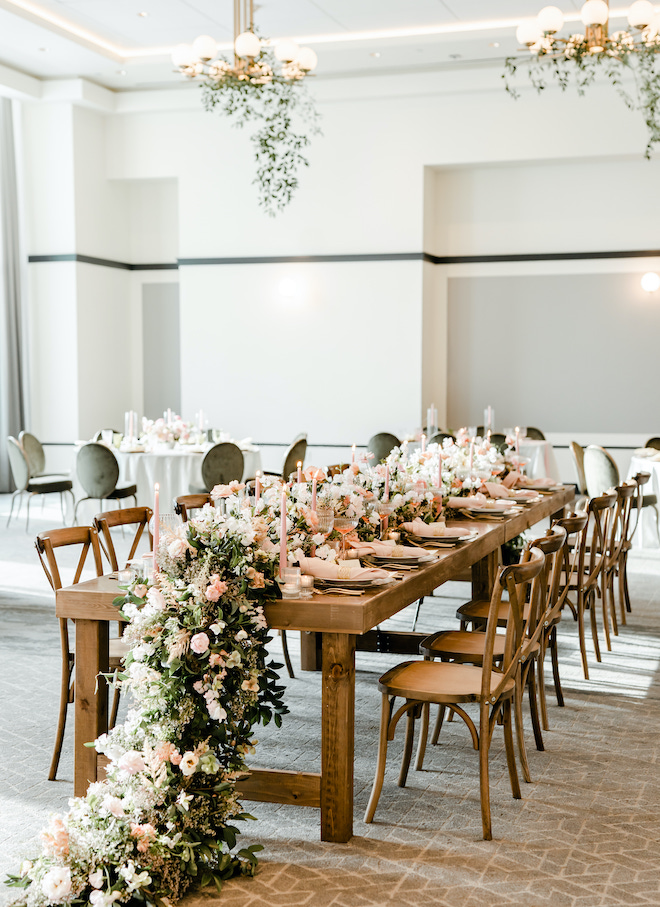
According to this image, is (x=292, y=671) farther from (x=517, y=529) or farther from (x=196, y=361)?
(x=196, y=361)

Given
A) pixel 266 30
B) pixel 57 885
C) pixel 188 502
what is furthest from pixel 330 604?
pixel 266 30

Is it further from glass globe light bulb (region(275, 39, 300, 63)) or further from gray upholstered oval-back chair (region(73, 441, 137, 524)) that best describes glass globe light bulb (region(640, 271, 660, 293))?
gray upholstered oval-back chair (region(73, 441, 137, 524))

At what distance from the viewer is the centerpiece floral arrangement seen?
9.16ft

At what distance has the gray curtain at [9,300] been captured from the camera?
12727 mm

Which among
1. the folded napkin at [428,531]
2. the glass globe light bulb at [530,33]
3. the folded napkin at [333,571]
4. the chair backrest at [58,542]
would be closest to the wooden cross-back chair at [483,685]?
the folded napkin at [333,571]

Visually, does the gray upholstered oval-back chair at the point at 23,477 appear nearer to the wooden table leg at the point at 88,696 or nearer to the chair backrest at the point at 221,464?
the chair backrest at the point at 221,464

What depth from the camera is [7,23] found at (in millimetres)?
10445

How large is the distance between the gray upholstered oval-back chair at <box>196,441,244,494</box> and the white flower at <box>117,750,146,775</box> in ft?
19.6

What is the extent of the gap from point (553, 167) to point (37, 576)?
7.92 metres

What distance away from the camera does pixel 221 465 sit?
29.7ft

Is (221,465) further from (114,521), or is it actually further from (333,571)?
(333,571)

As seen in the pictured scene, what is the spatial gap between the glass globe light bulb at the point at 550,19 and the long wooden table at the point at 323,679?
16.2ft

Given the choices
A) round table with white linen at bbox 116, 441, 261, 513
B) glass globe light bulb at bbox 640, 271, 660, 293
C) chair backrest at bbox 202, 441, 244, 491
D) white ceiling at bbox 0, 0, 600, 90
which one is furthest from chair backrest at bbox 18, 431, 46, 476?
glass globe light bulb at bbox 640, 271, 660, 293

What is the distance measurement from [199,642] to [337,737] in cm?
55
